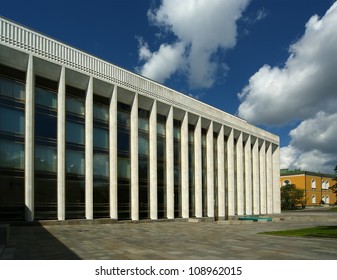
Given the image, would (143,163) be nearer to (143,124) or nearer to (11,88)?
(143,124)

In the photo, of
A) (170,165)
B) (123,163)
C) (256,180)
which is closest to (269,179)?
(256,180)

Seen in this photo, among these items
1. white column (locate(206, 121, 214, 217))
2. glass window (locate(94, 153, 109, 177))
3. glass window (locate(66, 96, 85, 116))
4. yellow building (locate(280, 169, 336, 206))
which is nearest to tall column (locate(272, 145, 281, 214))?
white column (locate(206, 121, 214, 217))

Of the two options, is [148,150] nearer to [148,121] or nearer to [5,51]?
[148,121]

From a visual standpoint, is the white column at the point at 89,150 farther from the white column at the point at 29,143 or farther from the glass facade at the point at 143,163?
the glass facade at the point at 143,163

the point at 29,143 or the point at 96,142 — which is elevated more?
the point at 96,142

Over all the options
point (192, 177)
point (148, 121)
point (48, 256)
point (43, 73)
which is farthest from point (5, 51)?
point (192, 177)

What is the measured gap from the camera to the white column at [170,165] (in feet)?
143

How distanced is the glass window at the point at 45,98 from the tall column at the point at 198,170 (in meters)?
22.2

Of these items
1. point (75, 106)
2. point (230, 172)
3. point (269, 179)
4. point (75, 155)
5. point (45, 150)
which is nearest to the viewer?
point (45, 150)

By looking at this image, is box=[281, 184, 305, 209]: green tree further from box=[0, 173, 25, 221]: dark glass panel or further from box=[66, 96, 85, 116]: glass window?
box=[0, 173, 25, 221]: dark glass panel

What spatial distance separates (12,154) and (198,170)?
84.6 feet

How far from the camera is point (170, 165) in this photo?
4397 cm

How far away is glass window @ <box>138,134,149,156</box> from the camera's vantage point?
41.7 meters

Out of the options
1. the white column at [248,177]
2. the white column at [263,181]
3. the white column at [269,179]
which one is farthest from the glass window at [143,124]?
the white column at [269,179]
